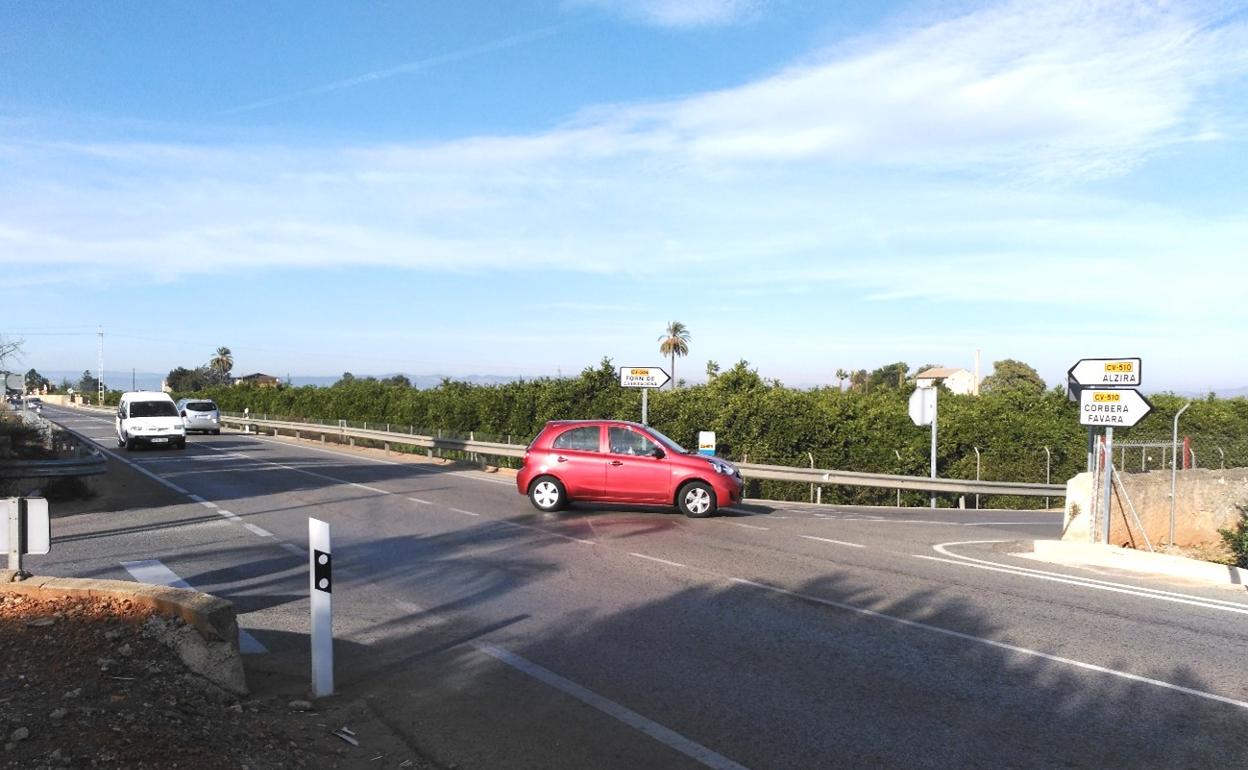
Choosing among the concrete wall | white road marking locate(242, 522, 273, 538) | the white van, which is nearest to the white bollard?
white road marking locate(242, 522, 273, 538)

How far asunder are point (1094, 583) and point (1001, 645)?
3917mm

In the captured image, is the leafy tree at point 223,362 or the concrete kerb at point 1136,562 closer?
the concrete kerb at point 1136,562

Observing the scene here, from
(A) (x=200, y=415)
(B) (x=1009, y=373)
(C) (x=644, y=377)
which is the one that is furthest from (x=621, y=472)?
(B) (x=1009, y=373)

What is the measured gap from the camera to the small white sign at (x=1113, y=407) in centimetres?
1338

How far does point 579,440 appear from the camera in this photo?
1667cm

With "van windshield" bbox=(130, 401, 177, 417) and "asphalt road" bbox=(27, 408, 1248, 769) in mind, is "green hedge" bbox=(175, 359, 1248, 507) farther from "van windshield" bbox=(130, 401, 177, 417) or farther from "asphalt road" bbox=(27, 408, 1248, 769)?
"van windshield" bbox=(130, 401, 177, 417)

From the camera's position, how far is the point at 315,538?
6145 mm

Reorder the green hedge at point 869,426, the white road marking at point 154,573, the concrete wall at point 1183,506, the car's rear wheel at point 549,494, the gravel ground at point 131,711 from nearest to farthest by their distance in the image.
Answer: the gravel ground at point 131,711 < the white road marking at point 154,573 < the concrete wall at point 1183,506 < the car's rear wheel at point 549,494 < the green hedge at point 869,426

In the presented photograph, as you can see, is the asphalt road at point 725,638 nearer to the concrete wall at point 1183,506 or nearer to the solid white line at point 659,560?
the solid white line at point 659,560

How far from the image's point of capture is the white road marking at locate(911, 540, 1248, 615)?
383 inches

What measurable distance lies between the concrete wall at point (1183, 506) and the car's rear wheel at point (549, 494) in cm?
896

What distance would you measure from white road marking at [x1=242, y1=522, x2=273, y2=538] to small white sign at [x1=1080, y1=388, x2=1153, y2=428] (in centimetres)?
1161

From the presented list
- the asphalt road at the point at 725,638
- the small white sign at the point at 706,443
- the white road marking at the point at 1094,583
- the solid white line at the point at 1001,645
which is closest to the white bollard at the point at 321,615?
the asphalt road at the point at 725,638

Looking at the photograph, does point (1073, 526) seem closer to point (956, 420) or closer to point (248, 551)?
point (248, 551)
